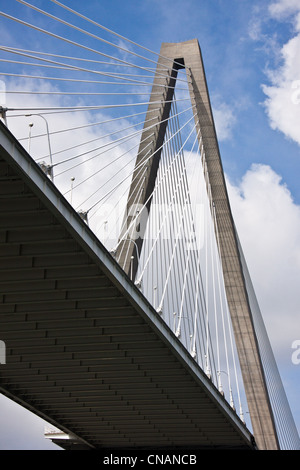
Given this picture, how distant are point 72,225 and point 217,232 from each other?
14541 millimetres

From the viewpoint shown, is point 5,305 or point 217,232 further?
point 217,232

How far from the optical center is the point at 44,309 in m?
18.4

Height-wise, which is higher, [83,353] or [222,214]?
[222,214]

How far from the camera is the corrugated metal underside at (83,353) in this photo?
14891 mm

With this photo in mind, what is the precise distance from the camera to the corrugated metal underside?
48.9 ft

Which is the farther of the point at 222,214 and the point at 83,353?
the point at 222,214

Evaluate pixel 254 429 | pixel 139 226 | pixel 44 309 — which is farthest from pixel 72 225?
pixel 254 429

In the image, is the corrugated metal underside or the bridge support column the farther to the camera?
the bridge support column

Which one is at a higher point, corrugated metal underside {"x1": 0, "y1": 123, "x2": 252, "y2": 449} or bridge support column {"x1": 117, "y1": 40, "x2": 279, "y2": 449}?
bridge support column {"x1": 117, "y1": 40, "x2": 279, "y2": 449}

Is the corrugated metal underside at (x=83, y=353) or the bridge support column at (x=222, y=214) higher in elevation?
the bridge support column at (x=222, y=214)

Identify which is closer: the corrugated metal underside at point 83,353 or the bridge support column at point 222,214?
the corrugated metal underside at point 83,353

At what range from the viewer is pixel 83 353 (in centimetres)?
2202
